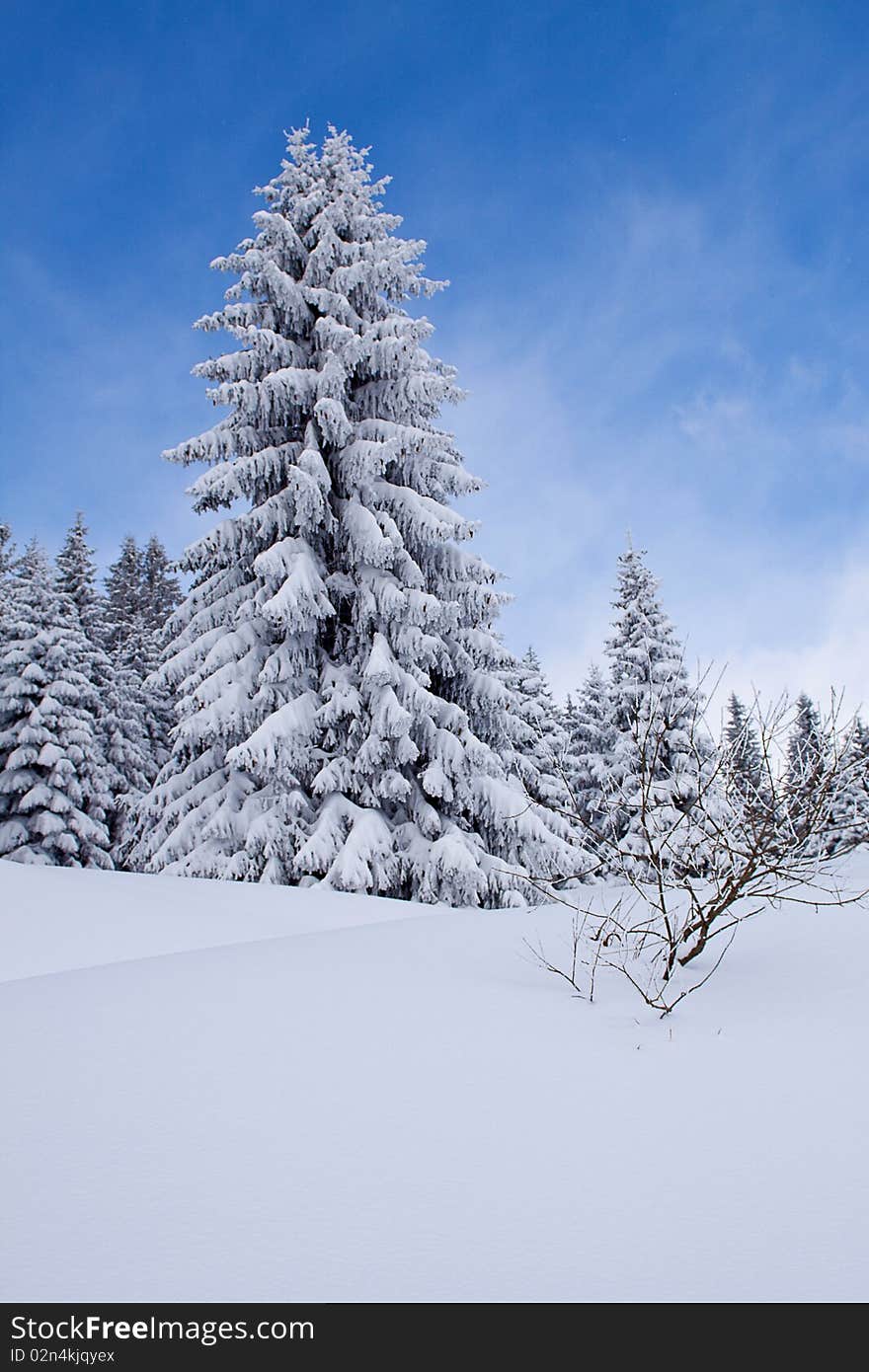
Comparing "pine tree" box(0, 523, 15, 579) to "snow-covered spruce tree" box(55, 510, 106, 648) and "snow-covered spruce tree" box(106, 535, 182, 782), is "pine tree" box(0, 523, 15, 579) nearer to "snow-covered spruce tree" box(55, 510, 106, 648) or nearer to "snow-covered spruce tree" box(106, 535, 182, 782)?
"snow-covered spruce tree" box(106, 535, 182, 782)

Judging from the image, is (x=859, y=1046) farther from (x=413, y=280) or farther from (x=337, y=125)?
(x=337, y=125)

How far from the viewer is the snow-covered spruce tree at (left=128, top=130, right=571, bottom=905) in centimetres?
902

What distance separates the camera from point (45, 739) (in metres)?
19.2

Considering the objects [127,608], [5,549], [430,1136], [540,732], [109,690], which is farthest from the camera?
[127,608]

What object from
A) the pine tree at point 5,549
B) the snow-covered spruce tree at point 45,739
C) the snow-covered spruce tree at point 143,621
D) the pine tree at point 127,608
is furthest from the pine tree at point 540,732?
the pine tree at point 5,549

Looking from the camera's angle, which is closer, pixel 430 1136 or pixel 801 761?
pixel 430 1136

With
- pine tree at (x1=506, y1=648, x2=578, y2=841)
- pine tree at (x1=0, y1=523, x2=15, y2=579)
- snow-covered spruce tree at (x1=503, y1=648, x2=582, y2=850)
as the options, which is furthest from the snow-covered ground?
pine tree at (x1=0, y1=523, x2=15, y2=579)

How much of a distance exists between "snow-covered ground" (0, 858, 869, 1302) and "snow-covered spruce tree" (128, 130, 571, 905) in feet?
17.9

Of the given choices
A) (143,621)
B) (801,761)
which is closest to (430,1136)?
(801,761)

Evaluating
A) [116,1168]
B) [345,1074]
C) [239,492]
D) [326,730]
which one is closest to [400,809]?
[326,730]

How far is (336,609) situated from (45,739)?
A: 12894 mm

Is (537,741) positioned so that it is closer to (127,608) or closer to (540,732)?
(540,732)

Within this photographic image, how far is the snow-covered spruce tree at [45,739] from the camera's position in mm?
18875
